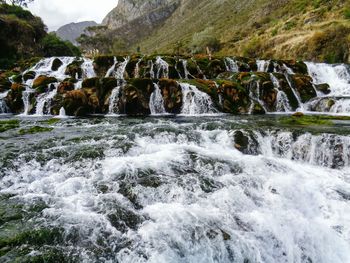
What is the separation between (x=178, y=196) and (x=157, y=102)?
13.7m

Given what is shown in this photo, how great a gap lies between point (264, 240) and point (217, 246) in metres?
1.21

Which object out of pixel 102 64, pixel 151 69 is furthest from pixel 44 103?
pixel 151 69

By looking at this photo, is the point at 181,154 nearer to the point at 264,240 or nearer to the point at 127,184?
the point at 127,184

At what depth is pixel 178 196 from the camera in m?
8.71

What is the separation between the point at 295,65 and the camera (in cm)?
3153

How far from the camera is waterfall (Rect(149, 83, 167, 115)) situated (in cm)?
2172

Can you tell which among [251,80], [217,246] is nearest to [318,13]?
[251,80]

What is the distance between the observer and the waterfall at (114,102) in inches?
843

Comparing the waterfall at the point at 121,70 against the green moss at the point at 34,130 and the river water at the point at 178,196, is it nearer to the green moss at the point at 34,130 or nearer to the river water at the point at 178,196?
the green moss at the point at 34,130

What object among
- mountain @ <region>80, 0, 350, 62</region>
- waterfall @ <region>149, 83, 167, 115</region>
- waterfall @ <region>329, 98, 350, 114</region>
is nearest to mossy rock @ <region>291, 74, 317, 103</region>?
waterfall @ <region>329, 98, 350, 114</region>

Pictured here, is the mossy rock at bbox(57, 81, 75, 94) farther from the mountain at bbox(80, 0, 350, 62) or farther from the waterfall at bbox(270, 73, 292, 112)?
the mountain at bbox(80, 0, 350, 62)

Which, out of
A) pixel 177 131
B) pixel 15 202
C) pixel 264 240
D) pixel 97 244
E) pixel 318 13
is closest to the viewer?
pixel 97 244

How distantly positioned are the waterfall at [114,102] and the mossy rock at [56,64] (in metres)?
15.3

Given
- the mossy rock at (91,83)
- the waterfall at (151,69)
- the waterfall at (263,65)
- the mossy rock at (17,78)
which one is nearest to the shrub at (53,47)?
the mossy rock at (17,78)
